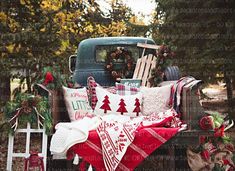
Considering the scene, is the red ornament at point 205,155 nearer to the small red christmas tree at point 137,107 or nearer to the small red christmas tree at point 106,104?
the small red christmas tree at point 137,107

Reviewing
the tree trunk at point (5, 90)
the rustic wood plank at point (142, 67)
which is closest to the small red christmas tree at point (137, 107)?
the rustic wood plank at point (142, 67)

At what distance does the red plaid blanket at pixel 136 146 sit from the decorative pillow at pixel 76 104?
0.53 m

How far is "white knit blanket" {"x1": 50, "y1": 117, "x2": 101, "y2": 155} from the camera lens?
5.52 ft

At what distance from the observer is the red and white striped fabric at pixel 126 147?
1704 millimetres

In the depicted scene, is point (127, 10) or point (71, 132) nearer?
point (71, 132)

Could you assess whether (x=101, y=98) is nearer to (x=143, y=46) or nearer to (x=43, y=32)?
(x=43, y=32)

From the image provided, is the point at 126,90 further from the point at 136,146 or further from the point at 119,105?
the point at 136,146

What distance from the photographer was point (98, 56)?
11.4 ft

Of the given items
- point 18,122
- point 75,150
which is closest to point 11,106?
point 18,122

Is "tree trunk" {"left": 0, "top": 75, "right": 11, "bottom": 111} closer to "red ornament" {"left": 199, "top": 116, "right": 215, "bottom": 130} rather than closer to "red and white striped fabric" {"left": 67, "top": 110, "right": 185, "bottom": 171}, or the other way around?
"red and white striped fabric" {"left": 67, "top": 110, "right": 185, "bottom": 171}

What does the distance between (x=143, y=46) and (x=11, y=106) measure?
186 centimetres

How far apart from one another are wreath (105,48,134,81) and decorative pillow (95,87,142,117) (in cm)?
95

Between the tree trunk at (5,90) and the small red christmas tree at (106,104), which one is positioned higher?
the small red christmas tree at (106,104)

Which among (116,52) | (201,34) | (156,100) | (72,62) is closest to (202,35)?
(201,34)
